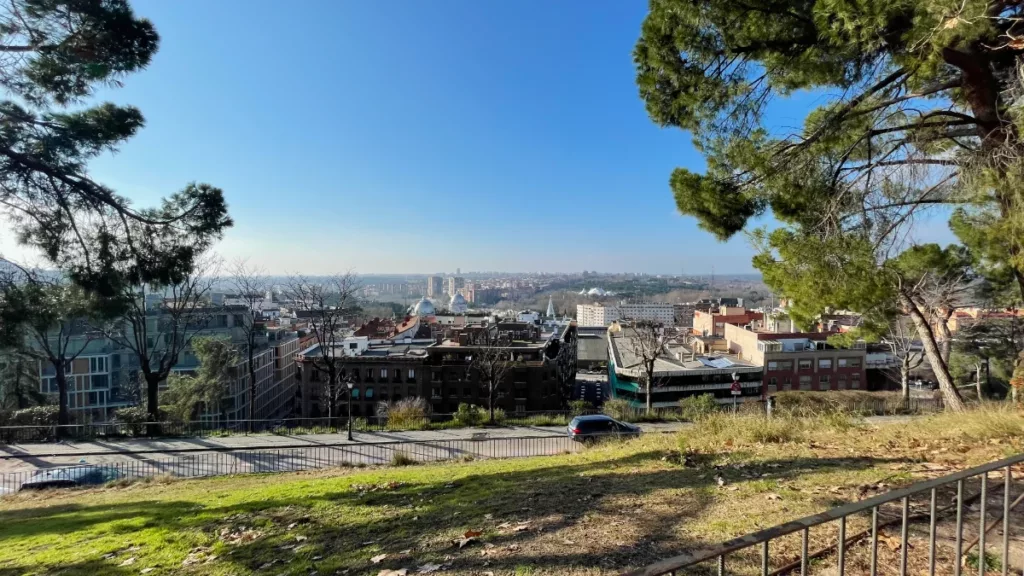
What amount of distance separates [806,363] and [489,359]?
Result: 1170 inches

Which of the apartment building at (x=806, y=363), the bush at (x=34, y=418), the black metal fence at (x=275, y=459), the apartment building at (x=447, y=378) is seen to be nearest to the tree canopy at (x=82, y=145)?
the black metal fence at (x=275, y=459)

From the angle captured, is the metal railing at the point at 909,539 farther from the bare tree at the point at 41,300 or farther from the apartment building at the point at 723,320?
the apartment building at the point at 723,320

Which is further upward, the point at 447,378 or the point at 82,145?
the point at 82,145

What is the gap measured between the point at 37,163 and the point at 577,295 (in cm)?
17403

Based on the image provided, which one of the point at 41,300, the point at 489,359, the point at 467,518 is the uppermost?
the point at 41,300

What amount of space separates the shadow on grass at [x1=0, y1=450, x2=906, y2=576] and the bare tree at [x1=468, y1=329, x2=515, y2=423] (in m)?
19.4

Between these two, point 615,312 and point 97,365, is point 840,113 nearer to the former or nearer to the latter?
point 97,365

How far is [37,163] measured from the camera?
6109 millimetres

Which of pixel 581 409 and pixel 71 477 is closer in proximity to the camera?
pixel 71 477

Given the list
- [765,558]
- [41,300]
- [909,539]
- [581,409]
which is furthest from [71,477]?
[581,409]

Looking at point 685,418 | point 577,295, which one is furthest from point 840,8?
point 577,295

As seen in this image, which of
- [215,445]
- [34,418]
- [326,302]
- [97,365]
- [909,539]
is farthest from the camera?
[97,365]

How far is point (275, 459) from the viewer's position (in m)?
14.1

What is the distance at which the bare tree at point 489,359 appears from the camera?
27.7 m
